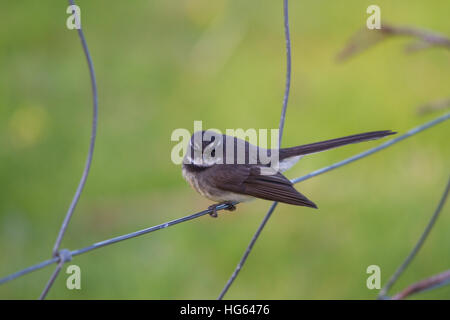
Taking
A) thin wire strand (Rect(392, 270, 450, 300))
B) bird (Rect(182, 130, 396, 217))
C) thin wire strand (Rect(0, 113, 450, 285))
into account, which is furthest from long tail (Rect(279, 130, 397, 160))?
thin wire strand (Rect(392, 270, 450, 300))

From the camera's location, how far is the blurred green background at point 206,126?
4.92 meters

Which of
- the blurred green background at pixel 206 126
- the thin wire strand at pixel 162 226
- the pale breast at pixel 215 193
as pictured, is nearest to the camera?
the thin wire strand at pixel 162 226

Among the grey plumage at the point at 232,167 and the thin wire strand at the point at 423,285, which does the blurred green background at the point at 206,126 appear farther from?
the thin wire strand at the point at 423,285

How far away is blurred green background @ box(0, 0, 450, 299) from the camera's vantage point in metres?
4.92

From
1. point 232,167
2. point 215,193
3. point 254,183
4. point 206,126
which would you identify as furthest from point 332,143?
point 206,126

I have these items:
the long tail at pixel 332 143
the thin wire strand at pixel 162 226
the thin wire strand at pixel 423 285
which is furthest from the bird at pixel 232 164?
the thin wire strand at pixel 423 285

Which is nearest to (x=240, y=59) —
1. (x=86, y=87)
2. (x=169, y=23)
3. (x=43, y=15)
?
(x=169, y=23)

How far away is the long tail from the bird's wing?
22 centimetres

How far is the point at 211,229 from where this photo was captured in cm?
537

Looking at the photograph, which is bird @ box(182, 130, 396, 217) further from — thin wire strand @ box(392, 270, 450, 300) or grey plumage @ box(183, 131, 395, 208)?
thin wire strand @ box(392, 270, 450, 300)

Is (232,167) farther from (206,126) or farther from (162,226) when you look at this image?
(206,126)

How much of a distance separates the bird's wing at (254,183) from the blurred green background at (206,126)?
1.20 metres
